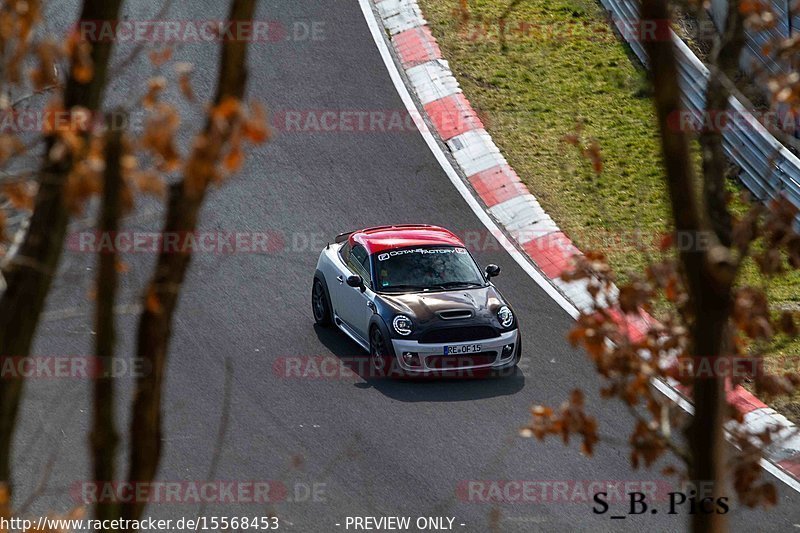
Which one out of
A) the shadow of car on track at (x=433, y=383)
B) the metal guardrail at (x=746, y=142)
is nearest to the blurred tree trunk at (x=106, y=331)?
the shadow of car on track at (x=433, y=383)

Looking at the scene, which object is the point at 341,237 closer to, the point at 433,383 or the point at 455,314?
the point at 455,314

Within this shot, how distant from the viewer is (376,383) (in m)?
11.8

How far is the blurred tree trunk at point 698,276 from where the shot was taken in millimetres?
3817

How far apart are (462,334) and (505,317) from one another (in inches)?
20.2

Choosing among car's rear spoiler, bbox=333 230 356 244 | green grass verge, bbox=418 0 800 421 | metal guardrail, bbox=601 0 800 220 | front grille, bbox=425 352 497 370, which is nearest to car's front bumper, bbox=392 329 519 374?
front grille, bbox=425 352 497 370

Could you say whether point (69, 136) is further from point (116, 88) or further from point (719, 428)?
point (116, 88)

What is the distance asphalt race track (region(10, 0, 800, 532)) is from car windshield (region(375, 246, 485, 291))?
3.08ft

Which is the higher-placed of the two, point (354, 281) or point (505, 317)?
point (354, 281)

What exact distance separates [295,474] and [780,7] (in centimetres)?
988

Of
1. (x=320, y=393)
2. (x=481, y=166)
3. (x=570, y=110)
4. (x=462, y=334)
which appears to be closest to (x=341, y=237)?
(x=462, y=334)

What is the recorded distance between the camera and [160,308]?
3.75 m

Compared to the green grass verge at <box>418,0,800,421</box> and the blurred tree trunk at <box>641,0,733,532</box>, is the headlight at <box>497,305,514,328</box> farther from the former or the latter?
the blurred tree trunk at <box>641,0,733,532</box>

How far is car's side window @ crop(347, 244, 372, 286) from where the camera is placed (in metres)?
12.5

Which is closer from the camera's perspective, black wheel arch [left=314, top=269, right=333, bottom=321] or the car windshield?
the car windshield
